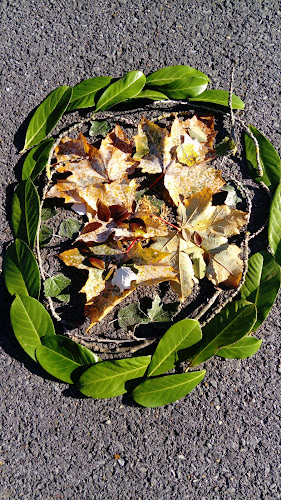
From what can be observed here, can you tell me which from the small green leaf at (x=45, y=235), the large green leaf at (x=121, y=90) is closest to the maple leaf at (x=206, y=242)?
the small green leaf at (x=45, y=235)

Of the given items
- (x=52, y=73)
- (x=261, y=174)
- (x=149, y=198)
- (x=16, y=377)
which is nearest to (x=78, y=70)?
(x=52, y=73)

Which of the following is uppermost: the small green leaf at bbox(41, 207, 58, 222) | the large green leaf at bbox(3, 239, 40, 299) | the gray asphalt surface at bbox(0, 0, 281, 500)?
the small green leaf at bbox(41, 207, 58, 222)

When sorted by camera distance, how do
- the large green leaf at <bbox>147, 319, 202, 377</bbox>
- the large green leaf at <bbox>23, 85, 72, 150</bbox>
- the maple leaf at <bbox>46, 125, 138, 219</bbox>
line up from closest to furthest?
1. the large green leaf at <bbox>147, 319, 202, 377</bbox>
2. the maple leaf at <bbox>46, 125, 138, 219</bbox>
3. the large green leaf at <bbox>23, 85, 72, 150</bbox>

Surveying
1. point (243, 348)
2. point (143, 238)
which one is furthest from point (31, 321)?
point (243, 348)

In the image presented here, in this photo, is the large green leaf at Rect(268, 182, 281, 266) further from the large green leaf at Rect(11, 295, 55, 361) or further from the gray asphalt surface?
→ the large green leaf at Rect(11, 295, 55, 361)

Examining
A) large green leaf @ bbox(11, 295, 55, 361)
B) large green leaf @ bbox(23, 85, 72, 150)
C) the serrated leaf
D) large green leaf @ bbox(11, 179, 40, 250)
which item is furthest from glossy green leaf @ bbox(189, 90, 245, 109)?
large green leaf @ bbox(11, 295, 55, 361)
